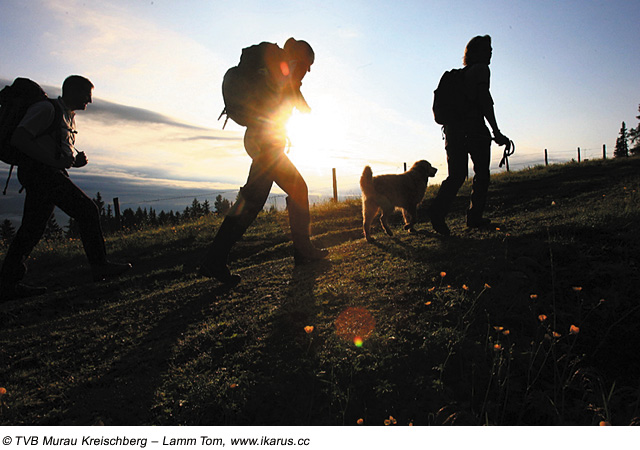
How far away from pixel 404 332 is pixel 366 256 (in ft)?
8.02

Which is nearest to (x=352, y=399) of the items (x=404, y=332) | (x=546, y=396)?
(x=404, y=332)

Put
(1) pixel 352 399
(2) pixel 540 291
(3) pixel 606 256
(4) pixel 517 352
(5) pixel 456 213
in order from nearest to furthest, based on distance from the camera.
→ 1. (1) pixel 352 399
2. (4) pixel 517 352
3. (2) pixel 540 291
4. (3) pixel 606 256
5. (5) pixel 456 213

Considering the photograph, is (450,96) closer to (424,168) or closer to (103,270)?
(424,168)

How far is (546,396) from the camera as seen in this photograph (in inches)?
86.3

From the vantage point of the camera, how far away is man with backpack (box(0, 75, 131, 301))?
4.50 meters

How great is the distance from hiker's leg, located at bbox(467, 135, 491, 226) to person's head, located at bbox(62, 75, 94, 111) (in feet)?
18.0

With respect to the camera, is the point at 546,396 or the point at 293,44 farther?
the point at 293,44

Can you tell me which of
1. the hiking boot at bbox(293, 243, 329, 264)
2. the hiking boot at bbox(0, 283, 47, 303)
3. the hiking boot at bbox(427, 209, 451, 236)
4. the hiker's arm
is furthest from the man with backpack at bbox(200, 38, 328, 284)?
the hiking boot at bbox(0, 283, 47, 303)

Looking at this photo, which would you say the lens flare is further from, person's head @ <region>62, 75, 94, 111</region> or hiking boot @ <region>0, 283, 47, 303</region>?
person's head @ <region>62, 75, 94, 111</region>

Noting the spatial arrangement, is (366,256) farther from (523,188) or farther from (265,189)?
(523,188)

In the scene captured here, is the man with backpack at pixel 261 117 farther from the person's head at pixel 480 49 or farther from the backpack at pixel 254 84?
the person's head at pixel 480 49

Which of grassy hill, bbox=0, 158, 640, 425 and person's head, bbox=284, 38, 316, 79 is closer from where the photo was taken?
grassy hill, bbox=0, 158, 640, 425

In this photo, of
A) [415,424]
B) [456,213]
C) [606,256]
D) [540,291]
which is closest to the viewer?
[415,424]

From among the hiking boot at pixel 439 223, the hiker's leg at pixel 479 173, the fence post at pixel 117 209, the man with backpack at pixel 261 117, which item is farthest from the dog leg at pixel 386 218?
the fence post at pixel 117 209
